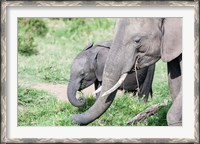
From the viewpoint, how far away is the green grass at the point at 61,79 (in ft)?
15.3

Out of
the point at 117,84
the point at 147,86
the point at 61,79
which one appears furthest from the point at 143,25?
the point at 61,79

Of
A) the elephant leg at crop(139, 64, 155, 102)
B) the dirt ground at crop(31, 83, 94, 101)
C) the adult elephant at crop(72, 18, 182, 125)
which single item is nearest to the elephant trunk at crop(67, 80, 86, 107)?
the dirt ground at crop(31, 83, 94, 101)

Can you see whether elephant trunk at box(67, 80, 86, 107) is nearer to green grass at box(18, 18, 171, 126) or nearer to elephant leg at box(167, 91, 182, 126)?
green grass at box(18, 18, 171, 126)

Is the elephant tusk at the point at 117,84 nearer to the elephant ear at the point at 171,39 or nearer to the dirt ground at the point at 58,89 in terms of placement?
the elephant ear at the point at 171,39

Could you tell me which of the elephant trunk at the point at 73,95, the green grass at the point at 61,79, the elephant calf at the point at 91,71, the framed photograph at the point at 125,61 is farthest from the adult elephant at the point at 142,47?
the elephant calf at the point at 91,71

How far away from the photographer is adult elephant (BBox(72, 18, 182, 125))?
13.0 feet

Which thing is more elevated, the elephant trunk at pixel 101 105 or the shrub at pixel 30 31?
the shrub at pixel 30 31

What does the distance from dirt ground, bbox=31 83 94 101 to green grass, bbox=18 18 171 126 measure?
53mm

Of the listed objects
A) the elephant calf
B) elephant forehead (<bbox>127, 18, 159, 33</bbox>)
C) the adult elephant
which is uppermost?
elephant forehead (<bbox>127, 18, 159, 33</bbox>)

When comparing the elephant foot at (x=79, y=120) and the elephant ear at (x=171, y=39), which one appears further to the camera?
the elephant foot at (x=79, y=120)

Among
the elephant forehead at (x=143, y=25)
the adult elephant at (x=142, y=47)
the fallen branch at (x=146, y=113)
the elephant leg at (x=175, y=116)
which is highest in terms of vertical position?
the elephant forehead at (x=143, y=25)

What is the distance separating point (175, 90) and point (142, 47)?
537 mm

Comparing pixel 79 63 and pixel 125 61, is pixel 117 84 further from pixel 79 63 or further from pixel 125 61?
pixel 79 63

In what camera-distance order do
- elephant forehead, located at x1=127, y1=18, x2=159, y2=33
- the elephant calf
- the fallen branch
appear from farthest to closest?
the elephant calf → the fallen branch → elephant forehead, located at x1=127, y1=18, x2=159, y2=33
